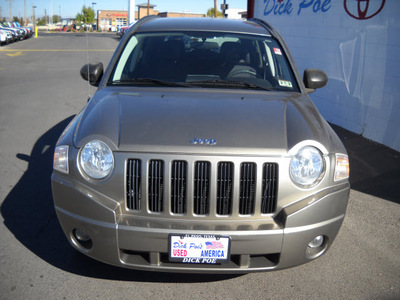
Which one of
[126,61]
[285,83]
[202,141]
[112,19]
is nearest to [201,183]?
[202,141]

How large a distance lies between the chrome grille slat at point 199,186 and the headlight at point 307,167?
14cm

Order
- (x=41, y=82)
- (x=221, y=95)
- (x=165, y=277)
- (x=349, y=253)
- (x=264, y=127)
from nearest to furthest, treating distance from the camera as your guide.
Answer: (x=264, y=127)
(x=165, y=277)
(x=221, y=95)
(x=349, y=253)
(x=41, y=82)

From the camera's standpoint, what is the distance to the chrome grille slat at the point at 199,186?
2.66m

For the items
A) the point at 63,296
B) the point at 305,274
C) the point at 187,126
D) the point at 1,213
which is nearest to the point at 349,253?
the point at 305,274

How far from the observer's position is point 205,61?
4.04 meters

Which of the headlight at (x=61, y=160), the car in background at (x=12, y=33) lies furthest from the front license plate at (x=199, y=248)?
the car in background at (x=12, y=33)

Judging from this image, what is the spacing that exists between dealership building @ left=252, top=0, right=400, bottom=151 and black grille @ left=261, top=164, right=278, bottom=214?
446 centimetres

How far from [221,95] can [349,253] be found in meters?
1.75

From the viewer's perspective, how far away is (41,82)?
12984 mm

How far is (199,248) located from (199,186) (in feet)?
1.26

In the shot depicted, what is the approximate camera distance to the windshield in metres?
3.82

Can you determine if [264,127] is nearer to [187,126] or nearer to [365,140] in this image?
[187,126]

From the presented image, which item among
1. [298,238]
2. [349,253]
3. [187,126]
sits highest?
[187,126]

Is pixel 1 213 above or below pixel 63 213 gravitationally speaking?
below
